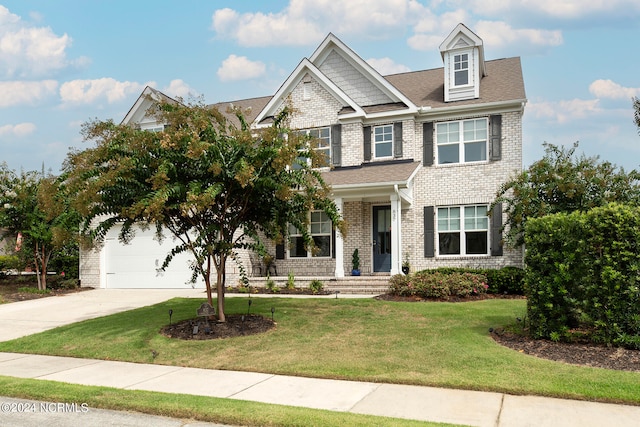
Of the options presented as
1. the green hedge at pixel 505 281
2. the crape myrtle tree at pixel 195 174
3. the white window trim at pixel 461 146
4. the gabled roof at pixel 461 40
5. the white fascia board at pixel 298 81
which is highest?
the gabled roof at pixel 461 40

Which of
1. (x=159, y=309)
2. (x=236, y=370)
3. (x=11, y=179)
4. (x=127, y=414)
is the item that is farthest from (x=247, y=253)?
(x=127, y=414)

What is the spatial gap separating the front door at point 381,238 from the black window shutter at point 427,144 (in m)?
2.08

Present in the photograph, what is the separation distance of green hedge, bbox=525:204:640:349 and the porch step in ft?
23.6

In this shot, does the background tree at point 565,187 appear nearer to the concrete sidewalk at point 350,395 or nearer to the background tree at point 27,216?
the concrete sidewalk at point 350,395

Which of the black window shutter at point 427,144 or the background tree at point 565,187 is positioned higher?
the black window shutter at point 427,144

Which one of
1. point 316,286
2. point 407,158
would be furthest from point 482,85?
point 316,286

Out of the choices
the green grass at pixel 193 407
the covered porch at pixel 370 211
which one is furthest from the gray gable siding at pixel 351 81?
the green grass at pixel 193 407

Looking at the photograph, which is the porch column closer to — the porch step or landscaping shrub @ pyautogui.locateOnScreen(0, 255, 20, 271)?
the porch step

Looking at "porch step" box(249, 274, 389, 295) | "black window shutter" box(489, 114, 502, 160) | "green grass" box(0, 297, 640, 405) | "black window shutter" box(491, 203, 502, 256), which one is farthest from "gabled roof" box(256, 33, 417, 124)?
"green grass" box(0, 297, 640, 405)

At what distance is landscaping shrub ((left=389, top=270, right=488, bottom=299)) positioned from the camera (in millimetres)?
13234

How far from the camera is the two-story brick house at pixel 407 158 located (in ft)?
54.7

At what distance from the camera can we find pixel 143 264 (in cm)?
1911

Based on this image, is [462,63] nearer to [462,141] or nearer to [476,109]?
[476,109]

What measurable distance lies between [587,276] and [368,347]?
11.3 feet
